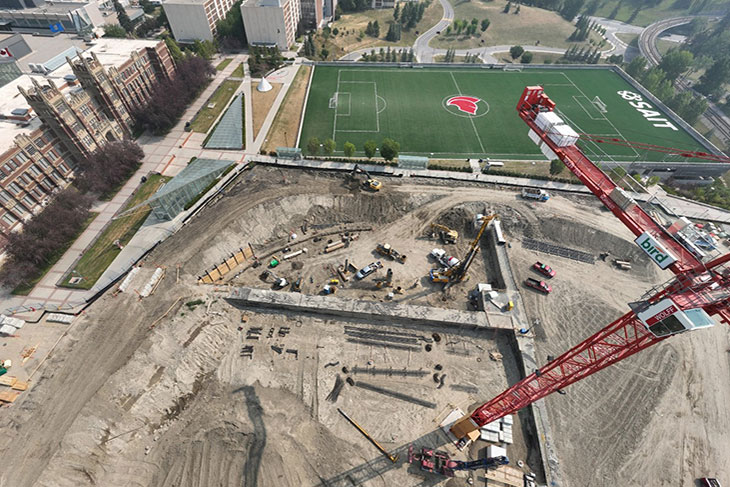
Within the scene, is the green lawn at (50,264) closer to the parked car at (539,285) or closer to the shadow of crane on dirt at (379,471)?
the shadow of crane on dirt at (379,471)

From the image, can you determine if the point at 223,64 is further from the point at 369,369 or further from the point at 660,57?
the point at 660,57

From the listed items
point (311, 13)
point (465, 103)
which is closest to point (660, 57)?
point (465, 103)

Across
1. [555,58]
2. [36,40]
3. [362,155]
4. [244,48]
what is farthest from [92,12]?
[555,58]

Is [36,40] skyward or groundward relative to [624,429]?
skyward

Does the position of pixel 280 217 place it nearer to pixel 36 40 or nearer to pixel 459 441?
pixel 459 441

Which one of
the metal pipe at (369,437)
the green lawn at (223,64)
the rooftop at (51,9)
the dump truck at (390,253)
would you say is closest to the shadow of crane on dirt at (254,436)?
the metal pipe at (369,437)

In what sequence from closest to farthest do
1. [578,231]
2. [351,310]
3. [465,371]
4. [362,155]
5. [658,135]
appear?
[465,371] < [351,310] < [578,231] < [362,155] < [658,135]

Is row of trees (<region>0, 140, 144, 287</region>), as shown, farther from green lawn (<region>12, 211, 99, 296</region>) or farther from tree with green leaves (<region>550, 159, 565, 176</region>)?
tree with green leaves (<region>550, 159, 565, 176</region>)
